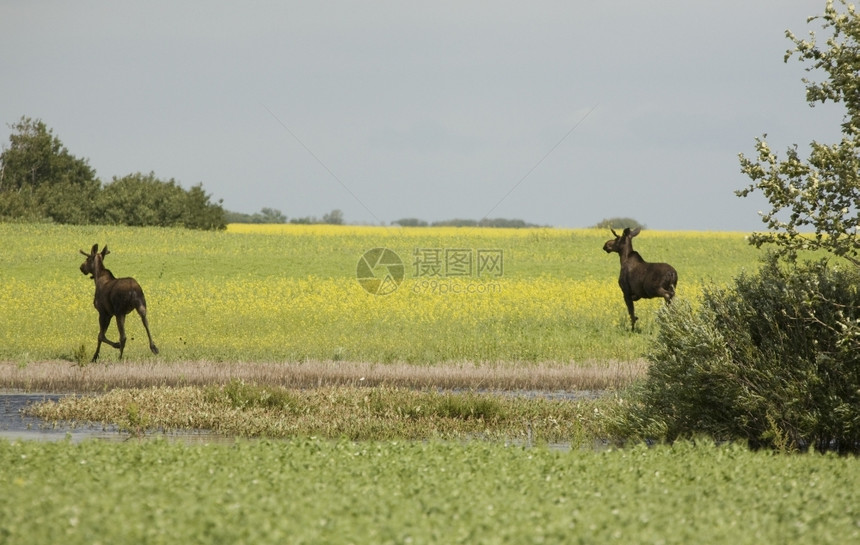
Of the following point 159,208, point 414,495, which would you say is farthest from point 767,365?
point 159,208

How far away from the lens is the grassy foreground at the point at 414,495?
355 inches

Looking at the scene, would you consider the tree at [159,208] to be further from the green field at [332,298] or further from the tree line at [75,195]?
the green field at [332,298]

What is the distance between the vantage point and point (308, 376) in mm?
24203

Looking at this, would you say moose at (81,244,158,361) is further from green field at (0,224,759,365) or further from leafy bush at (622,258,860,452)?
leafy bush at (622,258,860,452)

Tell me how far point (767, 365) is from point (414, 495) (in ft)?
26.4

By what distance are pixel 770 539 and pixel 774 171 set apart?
26.7 ft

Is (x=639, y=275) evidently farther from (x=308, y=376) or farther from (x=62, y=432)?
(x=62, y=432)

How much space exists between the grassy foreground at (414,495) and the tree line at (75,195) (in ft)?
249

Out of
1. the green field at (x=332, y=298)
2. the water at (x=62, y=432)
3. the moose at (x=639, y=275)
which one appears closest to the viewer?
the water at (x=62, y=432)

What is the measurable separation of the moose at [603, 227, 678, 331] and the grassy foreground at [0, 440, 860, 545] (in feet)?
59.8

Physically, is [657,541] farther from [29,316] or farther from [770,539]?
[29,316]

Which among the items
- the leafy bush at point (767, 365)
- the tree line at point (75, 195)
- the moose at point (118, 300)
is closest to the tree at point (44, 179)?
the tree line at point (75, 195)

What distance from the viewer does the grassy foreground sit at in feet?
29.6

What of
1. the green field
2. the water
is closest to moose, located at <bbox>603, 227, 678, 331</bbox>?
the green field
